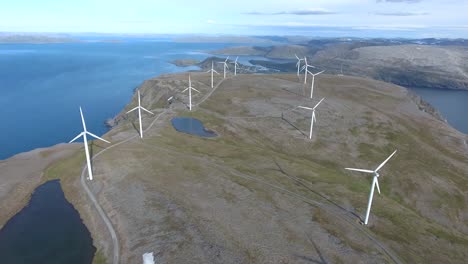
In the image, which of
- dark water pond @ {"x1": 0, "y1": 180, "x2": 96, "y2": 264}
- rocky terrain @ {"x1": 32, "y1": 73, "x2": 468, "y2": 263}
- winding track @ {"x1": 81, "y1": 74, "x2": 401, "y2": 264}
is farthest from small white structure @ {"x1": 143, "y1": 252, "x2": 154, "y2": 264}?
dark water pond @ {"x1": 0, "y1": 180, "x2": 96, "y2": 264}

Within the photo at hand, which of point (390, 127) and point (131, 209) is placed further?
point (390, 127)

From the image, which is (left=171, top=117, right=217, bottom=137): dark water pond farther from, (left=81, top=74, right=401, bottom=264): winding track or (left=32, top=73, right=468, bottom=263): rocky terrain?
(left=81, top=74, right=401, bottom=264): winding track

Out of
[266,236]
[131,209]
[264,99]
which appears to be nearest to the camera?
[266,236]

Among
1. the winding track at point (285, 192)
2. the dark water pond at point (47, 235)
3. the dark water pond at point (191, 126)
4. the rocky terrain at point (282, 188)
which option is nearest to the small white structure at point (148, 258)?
the rocky terrain at point (282, 188)

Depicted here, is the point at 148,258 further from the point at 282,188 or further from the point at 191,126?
the point at 191,126

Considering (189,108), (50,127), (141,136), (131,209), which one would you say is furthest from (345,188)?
(50,127)

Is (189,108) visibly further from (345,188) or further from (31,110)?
(31,110)

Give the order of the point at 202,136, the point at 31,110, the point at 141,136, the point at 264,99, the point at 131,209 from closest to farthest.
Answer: the point at 131,209 < the point at 141,136 < the point at 202,136 < the point at 264,99 < the point at 31,110
